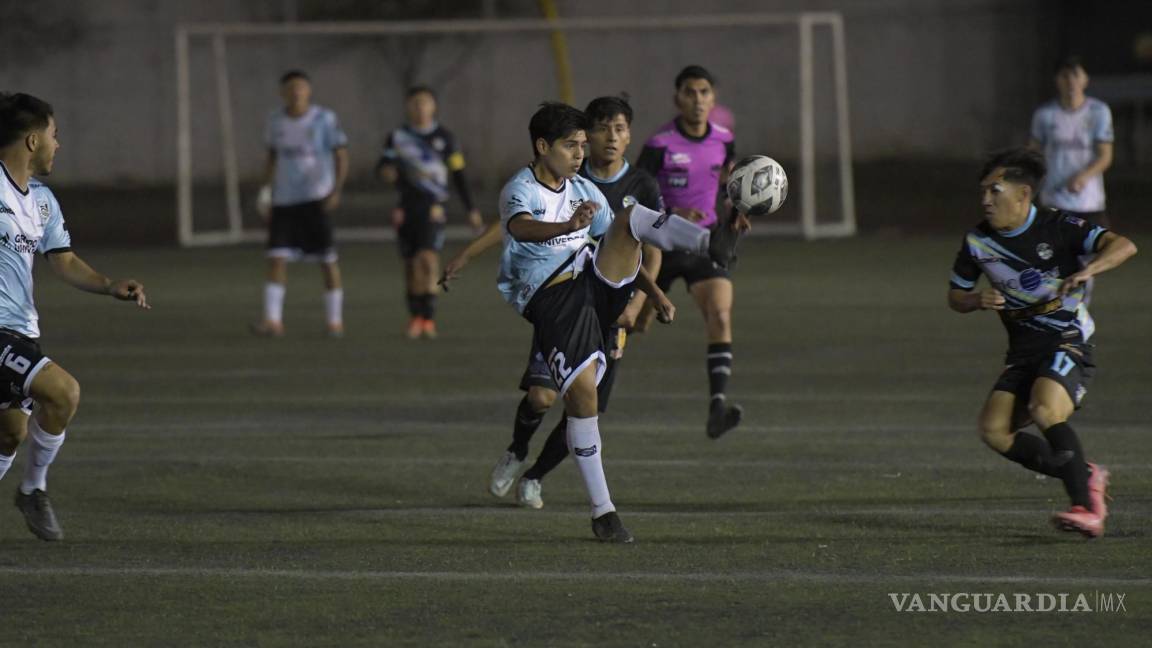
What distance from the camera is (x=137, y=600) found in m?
6.23

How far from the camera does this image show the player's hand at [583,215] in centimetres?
679

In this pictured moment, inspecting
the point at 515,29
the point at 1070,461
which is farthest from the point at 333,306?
the point at 515,29

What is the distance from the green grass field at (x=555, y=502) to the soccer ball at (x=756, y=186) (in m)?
Result: 1.31

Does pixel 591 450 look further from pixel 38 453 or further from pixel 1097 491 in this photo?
pixel 38 453

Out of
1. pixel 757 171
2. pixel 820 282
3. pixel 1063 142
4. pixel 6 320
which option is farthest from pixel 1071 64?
pixel 6 320

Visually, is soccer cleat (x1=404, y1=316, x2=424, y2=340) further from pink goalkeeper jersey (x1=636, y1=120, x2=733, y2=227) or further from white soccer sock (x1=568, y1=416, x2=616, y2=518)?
white soccer sock (x1=568, y1=416, x2=616, y2=518)

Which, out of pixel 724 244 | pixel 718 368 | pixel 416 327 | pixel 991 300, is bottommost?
pixel 416 327

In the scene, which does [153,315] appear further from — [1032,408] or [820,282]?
[1032,408]

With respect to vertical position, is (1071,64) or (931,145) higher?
(1071,64)

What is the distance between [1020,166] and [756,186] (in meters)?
1.06

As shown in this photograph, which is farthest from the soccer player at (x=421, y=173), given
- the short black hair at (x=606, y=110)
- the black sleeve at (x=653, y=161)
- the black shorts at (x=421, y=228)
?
the short black hair at (x=606, y=110)

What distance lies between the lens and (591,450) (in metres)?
7.19

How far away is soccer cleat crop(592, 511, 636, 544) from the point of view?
23.3ft

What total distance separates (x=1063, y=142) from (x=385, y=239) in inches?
536
